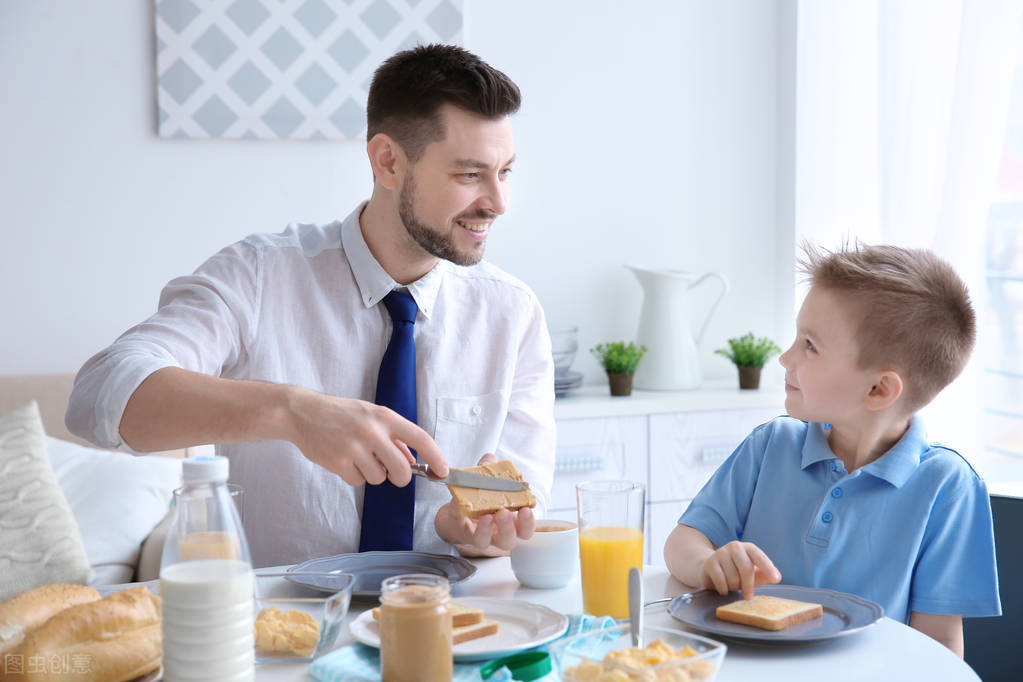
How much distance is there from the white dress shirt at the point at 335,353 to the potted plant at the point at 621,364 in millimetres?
1147

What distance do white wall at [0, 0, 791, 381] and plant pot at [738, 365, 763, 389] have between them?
0.28 meters

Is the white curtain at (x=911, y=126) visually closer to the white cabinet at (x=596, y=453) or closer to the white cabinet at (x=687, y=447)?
the white cabinet at (x=687, y=447)

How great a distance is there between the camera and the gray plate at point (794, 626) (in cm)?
115

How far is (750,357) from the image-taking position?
10.8 feet

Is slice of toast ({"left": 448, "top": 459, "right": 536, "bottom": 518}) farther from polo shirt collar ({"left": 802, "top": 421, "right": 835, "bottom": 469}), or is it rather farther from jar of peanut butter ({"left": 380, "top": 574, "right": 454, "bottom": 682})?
polo shirt collar ({"left": 802, "top": 421, "right": 835, "bottom": 469})

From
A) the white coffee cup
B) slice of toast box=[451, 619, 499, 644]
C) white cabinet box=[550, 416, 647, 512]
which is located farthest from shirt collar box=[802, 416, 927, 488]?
white cabinet box=[550, 416, 647, 512]

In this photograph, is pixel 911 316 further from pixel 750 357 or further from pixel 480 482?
pixel 750 357

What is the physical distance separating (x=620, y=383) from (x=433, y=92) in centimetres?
149

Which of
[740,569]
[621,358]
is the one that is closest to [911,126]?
[621,358]

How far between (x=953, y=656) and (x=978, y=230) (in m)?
1.98

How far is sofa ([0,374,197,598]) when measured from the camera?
6.67 feet

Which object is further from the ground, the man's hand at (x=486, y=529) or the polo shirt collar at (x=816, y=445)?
the polo shirt collar at (x=816, y=445)

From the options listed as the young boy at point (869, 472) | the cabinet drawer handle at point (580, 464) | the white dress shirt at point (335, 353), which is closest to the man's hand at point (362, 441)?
the young boy at point (869, 472)

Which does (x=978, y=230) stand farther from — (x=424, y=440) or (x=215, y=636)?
(x=215, y=636)
